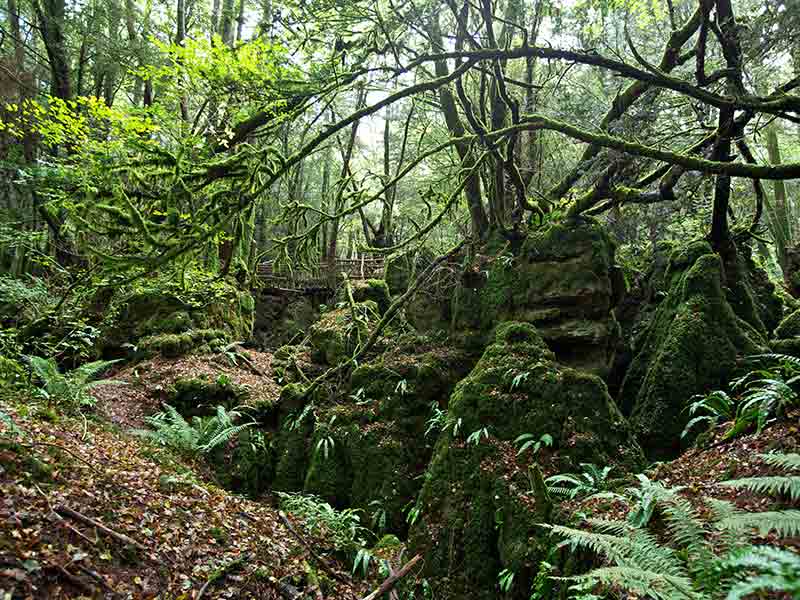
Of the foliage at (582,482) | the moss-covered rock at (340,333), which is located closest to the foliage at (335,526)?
the foliage at (582,482)

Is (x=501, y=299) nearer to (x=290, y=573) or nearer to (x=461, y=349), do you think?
(x=461, y=349)

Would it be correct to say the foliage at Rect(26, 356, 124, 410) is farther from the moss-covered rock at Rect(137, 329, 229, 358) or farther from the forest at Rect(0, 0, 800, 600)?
the moss-covered rock at Rect(137, 329, 229, 358)

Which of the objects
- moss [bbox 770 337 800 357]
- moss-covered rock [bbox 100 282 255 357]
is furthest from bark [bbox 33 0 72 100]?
moss [bbox 770 337 800 357]

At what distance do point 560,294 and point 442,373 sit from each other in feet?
8.07

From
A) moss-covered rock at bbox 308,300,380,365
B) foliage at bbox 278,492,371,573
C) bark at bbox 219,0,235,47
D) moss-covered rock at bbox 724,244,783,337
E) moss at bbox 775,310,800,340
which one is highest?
bark at bbox 219,0,235,47

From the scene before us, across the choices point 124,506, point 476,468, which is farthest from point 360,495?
point 124,506

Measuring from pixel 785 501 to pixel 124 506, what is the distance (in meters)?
5.52

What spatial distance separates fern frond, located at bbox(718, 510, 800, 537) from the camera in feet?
7.66

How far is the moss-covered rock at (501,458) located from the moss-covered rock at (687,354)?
103 cm

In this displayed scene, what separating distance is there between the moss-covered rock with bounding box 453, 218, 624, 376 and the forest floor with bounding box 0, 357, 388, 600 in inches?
185

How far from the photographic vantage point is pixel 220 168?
18.3ft

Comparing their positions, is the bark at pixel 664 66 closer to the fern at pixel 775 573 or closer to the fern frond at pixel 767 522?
the fern frond at pixel 767 522

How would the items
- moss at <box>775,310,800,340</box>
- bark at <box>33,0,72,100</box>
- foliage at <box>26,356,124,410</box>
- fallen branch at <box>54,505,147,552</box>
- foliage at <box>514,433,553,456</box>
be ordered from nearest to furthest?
fallen branch at <box>54,505,147,552</box> → foliage at <box>514,433,553,456</box> → foliage at <box>26,356,124,410</box> → moss at <box>775,310,800,340</box> → bark at <box>33,0,72,100</box>

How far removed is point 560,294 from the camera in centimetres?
769
